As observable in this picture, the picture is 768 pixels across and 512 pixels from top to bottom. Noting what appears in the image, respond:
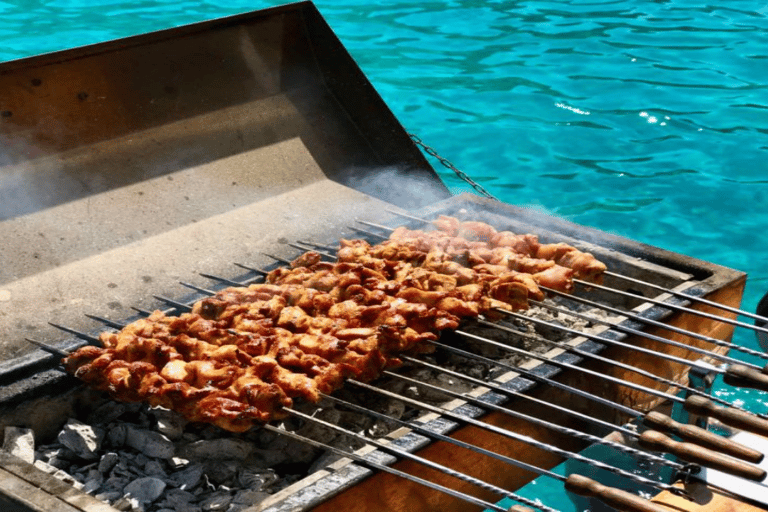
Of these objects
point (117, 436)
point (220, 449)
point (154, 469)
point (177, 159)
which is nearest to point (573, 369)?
point (220, 449)

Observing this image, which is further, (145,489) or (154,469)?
(154,469)

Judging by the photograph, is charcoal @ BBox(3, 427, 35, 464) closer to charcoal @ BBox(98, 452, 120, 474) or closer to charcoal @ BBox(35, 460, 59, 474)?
charcoal @ BBox(35, 460, 59, 474)

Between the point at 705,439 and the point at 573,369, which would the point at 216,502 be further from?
the point at 705,439

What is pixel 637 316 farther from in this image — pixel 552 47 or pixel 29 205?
pixel 552 47

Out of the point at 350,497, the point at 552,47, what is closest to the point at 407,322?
the point at 350,497

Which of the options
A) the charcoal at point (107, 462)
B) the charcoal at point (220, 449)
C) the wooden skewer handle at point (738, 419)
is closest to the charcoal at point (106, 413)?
the charcoal at point (107, 462)

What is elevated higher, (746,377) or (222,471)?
(746,377)
